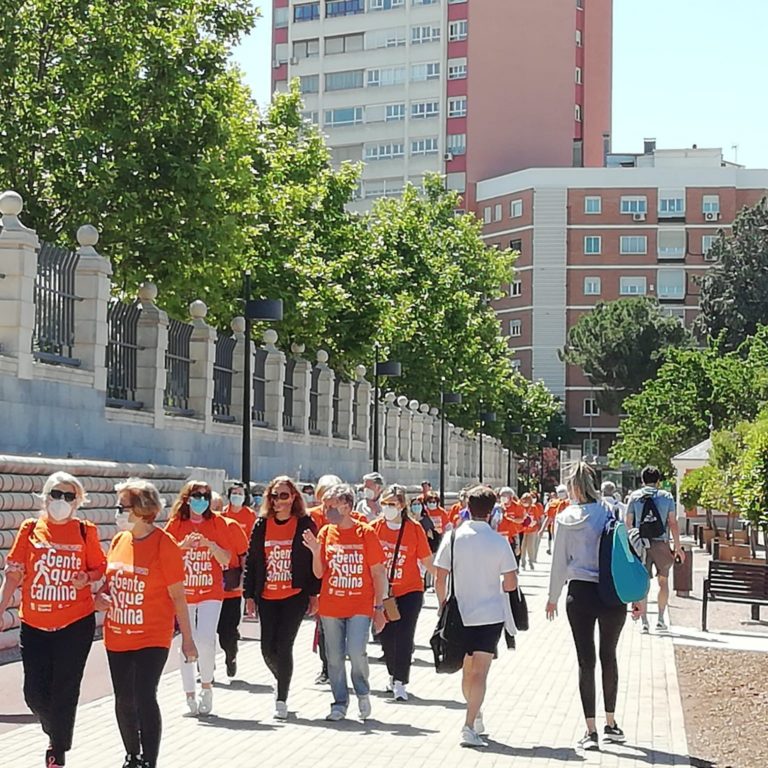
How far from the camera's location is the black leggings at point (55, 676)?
343 inches

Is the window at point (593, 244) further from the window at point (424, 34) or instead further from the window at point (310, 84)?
the window at point (310, 84)

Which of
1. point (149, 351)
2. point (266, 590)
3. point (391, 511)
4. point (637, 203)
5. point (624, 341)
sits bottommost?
point (266, 590)

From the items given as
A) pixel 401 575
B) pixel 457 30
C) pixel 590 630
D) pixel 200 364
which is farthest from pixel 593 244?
pixel 590 630

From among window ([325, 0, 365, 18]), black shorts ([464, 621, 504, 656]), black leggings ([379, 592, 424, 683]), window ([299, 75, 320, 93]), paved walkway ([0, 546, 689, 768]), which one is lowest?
paved walkway ([0, 546, 689, 768])

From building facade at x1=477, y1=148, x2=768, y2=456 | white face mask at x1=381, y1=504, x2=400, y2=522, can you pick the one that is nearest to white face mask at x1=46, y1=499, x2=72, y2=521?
white face mask at x1=381, y1=504, x2=400, y2=522

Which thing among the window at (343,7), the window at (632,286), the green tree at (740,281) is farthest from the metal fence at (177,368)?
the window at (343,7)

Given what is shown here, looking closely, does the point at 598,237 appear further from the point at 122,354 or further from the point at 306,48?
the point at 122,354

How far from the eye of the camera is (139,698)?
28.7ft

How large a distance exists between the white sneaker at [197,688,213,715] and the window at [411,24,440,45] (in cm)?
10494

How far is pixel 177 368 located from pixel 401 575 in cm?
1439

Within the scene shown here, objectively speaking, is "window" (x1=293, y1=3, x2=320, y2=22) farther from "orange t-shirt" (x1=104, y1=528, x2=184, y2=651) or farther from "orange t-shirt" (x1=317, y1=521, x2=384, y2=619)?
"orange t-shirt" (x1=104, y1=528, x2=184, y2=651)

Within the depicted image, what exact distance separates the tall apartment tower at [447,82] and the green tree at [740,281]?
58.3 feet

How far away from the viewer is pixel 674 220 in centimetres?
10969

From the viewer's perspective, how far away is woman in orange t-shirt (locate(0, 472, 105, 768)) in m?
8.73
